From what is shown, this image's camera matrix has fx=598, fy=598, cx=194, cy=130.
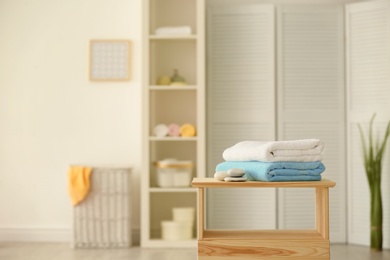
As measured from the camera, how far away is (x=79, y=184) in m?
4.46

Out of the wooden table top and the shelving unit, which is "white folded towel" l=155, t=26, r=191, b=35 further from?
the wooden table top

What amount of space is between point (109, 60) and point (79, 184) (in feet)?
3.59

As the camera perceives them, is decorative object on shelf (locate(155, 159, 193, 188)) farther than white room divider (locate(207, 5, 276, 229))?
No

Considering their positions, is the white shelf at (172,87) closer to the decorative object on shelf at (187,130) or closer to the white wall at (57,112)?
the decorative object on shelf at (187,130)

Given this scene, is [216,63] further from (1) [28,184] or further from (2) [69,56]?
(1) [28,184]

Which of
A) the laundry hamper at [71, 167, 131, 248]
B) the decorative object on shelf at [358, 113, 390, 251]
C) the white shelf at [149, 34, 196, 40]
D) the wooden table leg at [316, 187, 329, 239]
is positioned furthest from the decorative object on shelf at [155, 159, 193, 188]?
the wooden table leg at [316, 187, 329, 239]

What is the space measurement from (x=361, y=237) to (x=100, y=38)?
2615mm

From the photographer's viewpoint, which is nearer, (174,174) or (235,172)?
(235,172)

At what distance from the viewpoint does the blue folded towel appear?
8.39 feet

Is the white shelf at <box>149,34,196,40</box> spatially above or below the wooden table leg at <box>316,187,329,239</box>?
above

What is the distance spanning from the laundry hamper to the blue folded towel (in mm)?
2043

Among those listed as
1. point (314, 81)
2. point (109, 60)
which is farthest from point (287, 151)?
point (109, 60)

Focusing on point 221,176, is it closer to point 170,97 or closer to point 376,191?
point 376,191

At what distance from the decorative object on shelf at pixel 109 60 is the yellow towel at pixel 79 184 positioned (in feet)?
2.77
